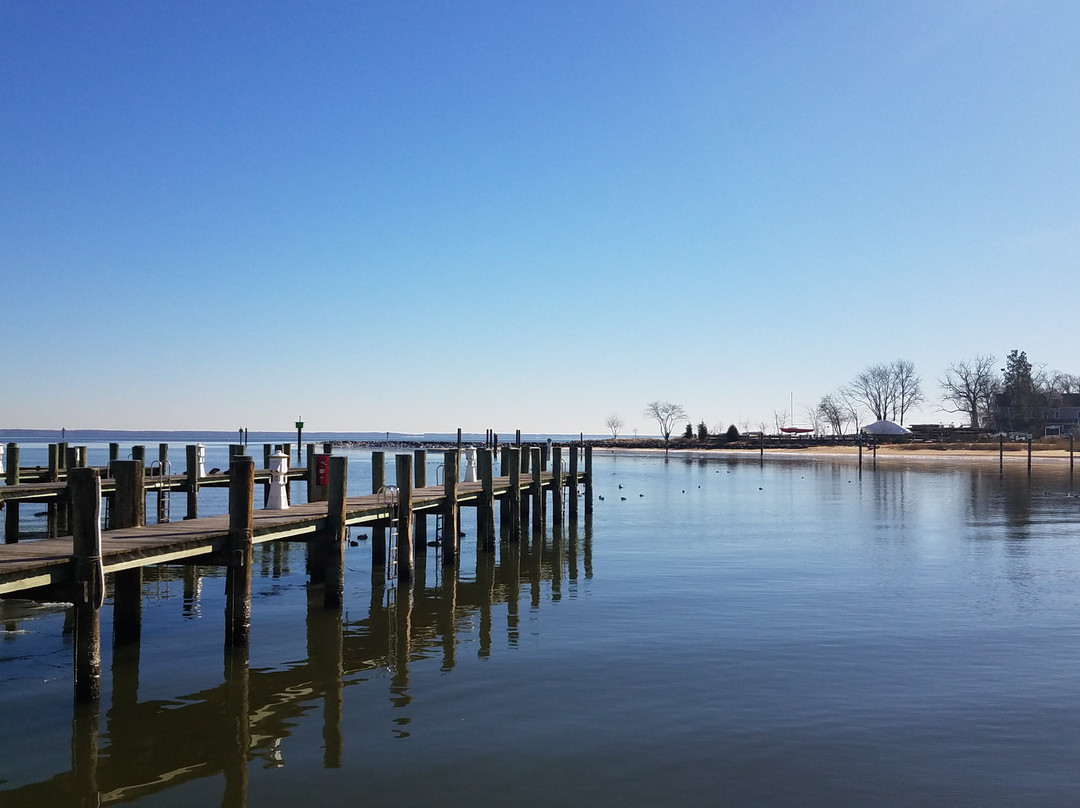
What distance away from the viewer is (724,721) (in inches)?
371

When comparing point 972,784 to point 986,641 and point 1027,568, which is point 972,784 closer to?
point 986,641

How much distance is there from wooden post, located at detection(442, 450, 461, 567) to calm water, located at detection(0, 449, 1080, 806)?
1.73ft

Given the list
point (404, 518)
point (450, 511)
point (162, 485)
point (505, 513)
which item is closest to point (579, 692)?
point (404, 518)

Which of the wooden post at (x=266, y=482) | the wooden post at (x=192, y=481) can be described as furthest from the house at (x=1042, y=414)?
the wooden post at (x=192, y=481)

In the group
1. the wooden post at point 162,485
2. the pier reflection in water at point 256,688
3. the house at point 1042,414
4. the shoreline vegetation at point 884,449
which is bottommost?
the pier reflection in water at point 256,688

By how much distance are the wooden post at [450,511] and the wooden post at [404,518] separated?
180 cm

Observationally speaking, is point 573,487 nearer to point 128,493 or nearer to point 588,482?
point 588,482

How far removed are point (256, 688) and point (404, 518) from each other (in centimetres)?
637

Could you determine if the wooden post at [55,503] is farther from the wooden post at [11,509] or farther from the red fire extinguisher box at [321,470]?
the red fire extinguisher box at [321,470]

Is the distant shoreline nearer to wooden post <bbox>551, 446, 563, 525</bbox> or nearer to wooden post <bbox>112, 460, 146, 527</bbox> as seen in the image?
wooden post <bbox>551, 446, 563, 525</bbox>

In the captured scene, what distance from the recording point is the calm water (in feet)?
26.0

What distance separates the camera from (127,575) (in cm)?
1241

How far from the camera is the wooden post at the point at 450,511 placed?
19172mm

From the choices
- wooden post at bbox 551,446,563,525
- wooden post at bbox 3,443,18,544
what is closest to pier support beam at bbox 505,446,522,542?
wooden post at bbox 551,446,563,525
